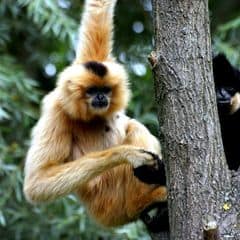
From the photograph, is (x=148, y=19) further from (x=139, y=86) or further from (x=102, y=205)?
(x=102, y=205)

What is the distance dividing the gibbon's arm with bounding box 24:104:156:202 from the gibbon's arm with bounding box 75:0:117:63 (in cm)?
54

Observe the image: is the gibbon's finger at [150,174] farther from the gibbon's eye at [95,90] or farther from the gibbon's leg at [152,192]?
the gibbon's eye at [95,90]

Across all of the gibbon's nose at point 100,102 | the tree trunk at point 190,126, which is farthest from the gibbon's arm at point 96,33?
the tree trunk at point 190,126

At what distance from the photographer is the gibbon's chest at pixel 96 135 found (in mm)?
4879

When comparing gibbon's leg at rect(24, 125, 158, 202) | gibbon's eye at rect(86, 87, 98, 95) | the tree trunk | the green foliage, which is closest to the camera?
the tree trunk

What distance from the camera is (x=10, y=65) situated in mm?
7809

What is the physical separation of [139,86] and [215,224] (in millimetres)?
4705

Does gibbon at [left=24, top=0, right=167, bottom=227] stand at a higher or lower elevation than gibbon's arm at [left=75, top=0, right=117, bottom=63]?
lower

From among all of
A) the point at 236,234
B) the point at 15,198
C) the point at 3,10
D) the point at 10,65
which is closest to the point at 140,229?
the point at 15,198

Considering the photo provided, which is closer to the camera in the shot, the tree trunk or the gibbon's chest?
the tree trunk

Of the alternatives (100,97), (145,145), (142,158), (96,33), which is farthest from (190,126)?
(96,33)

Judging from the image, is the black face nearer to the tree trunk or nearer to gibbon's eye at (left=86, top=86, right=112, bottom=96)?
gibbon's eye at (left=86, top=86, right=112, bottom=96)

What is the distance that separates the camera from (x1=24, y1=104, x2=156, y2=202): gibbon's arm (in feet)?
14.8

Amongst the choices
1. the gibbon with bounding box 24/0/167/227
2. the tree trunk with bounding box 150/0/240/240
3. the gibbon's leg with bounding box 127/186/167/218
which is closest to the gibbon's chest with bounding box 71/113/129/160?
the gibbon with bounding box 24/0/167/227
